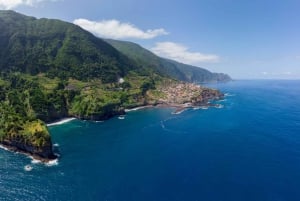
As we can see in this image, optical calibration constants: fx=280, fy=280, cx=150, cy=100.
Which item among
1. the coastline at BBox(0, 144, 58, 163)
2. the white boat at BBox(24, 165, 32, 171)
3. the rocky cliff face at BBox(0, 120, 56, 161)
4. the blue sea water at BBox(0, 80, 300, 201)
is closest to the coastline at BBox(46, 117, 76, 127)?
the blue sea water at BBox(0, 80, 300, 201)

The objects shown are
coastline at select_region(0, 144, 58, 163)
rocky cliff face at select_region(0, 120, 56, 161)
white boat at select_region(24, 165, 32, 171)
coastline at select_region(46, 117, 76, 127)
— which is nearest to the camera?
white boat at select_region(24, 165, 32, 171)

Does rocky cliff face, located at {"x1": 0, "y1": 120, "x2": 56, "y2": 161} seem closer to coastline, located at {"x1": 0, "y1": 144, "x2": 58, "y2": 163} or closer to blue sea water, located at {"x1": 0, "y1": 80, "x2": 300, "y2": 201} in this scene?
coastline, located at {"x1": 0, "y1": 144, "x2": 58, "y2": 163}

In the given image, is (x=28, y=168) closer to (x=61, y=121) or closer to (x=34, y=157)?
(x=34, y=157)

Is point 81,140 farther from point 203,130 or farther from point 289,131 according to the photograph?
point 289,131

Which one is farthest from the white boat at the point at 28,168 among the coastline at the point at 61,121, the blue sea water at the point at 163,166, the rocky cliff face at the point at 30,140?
the coastline at the point at 61,121

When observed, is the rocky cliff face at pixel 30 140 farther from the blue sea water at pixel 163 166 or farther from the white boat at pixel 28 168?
the white boat at pixel 28 168

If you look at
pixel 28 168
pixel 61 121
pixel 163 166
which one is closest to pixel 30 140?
pixel 28 168

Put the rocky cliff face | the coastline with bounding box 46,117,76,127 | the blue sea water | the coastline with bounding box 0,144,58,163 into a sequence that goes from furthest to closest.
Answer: the coastline with bounding box 46,117,76,127 → the rocky cliff face → the coastline with bounding box 0,144,58,163 → the blue sea water

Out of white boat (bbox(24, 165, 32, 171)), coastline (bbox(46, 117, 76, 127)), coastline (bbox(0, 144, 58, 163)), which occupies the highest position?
coastline (bbox(46, 117, 76, 127))

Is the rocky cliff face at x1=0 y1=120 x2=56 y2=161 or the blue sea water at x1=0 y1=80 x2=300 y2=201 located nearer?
the blue sea water at x1=0 y1=80 x2=300 y2=201
